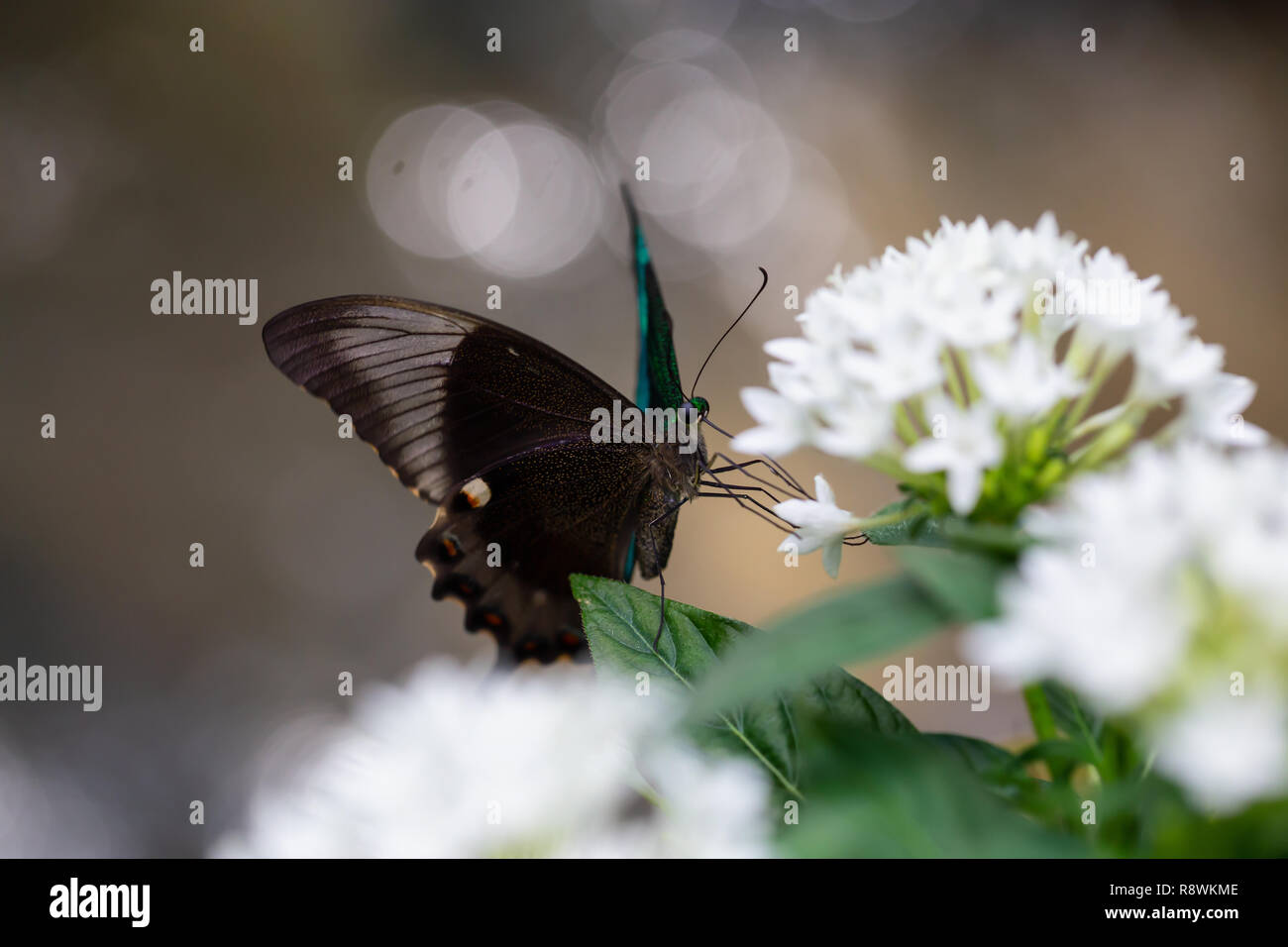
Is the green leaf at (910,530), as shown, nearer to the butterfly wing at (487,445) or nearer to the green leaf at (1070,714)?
the green leaf at (1070,714)

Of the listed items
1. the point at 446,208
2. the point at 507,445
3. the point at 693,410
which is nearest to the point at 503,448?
the point at 507,445

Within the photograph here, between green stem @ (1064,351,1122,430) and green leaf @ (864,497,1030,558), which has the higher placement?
green stem @ (1064,351,1122,430)

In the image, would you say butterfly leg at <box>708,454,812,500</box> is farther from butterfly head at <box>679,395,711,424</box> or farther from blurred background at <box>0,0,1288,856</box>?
blurred background at <box>0,0,1288,856</box>

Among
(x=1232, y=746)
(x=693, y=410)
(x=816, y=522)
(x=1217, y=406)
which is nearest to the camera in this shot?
(x=1232, y=746)

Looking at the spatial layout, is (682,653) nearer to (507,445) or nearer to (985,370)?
(985,370)

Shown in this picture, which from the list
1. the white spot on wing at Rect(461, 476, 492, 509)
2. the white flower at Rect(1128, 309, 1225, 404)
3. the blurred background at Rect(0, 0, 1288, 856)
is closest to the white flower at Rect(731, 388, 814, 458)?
the white flower at Rect(1128, 309, 1225, 404)

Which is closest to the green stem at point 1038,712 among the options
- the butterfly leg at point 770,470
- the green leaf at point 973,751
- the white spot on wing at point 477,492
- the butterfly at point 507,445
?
the green leaf at point 973,751
